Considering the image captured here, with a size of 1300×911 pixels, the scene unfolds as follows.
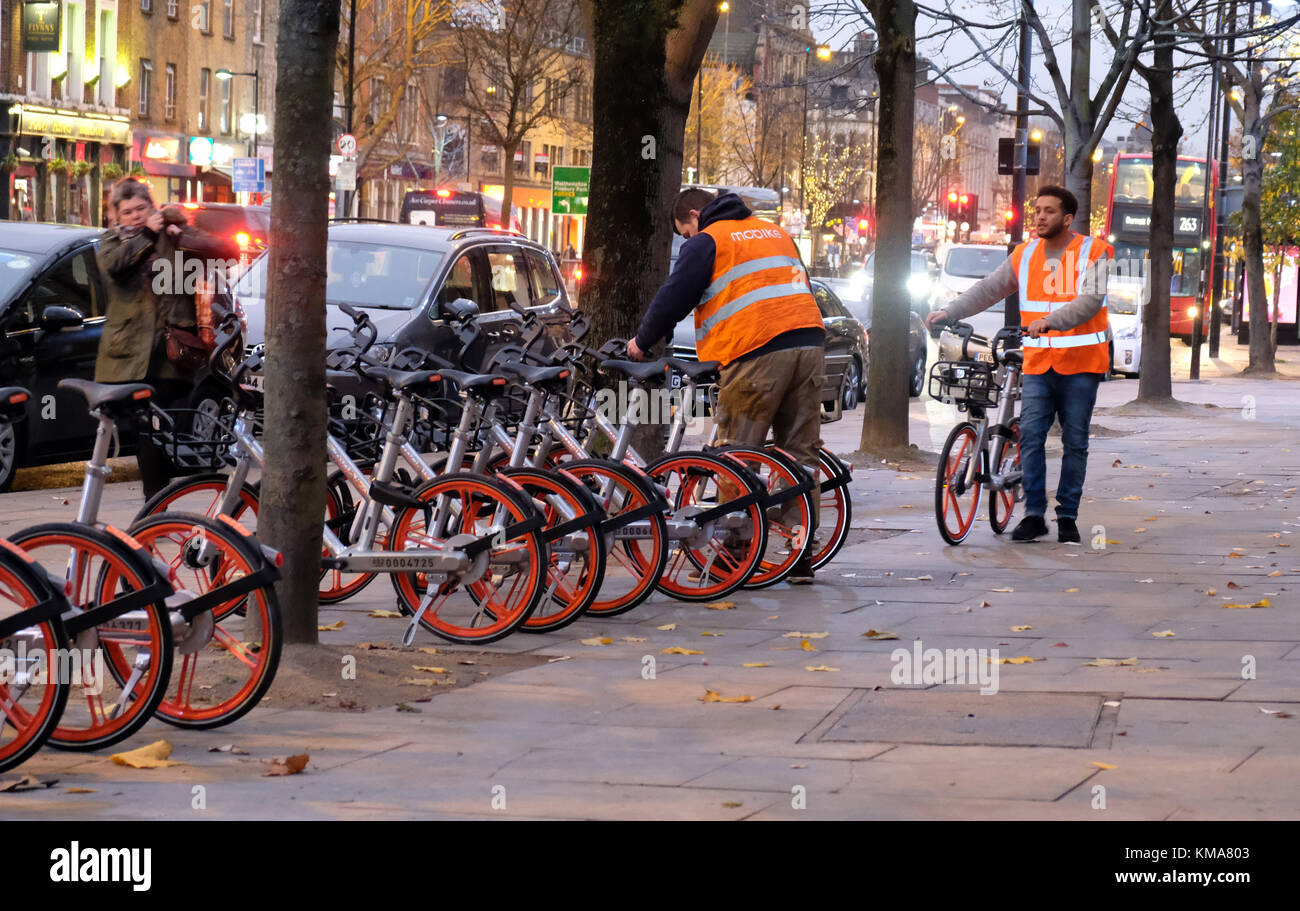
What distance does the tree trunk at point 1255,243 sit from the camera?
1353 inches

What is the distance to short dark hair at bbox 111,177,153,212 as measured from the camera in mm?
10244

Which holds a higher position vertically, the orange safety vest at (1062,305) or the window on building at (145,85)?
the window on building at (145,85)

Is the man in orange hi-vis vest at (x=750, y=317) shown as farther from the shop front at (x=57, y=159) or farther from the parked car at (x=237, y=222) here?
the shop front at (x=57, y=159)

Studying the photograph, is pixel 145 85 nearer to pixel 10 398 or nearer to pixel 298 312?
pixel 298 312

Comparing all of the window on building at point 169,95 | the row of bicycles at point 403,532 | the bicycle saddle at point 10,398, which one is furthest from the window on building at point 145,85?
the bicycle saddle at point 10,398

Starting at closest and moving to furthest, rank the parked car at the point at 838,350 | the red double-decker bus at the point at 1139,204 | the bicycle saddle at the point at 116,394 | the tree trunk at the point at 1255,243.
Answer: the bicycle saddle at the point at 116,394, the parked car at the point at 838,350, the tree trunk at the point at 1255,243, the red double-decker bus at the point at 1139,204

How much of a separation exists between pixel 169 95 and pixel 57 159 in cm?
902

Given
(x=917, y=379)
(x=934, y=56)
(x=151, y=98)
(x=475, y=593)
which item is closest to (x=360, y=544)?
(x=475, y=593)

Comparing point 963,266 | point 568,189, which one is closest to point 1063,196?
point 963,266

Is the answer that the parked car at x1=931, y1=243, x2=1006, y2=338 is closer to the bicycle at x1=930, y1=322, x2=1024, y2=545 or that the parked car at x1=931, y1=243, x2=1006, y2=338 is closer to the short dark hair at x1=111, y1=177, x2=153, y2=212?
the bicycle at x1=930, y1=322, x2=1024, y2=545

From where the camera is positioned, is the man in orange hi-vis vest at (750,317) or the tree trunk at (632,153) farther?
the tree trunk at (632,153)

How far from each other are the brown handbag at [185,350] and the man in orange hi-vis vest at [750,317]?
2232 millimetres

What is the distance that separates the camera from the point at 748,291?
388 inches

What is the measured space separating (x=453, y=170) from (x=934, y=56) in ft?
205
